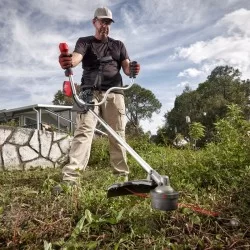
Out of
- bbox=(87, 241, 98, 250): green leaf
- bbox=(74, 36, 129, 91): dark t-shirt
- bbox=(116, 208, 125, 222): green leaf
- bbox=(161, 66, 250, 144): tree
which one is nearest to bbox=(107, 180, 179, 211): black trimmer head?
bbox=(116, 208, 125, 222): green leaf

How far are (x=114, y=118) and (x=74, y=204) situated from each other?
74.9 inches

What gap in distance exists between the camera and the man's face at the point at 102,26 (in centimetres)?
405

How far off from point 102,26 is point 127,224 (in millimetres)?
2545

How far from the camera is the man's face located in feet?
13.3

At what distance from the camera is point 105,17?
396 cm

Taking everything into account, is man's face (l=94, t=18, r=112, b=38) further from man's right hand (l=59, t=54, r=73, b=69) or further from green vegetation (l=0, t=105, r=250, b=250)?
green vegetation (l=0, t=105, r=250, b=250)

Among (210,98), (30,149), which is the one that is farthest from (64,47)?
(210,98)

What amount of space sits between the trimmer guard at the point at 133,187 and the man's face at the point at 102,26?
91.1 inches

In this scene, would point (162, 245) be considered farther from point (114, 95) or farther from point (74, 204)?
point (114, 95)

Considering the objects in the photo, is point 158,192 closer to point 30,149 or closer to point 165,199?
point 165,199

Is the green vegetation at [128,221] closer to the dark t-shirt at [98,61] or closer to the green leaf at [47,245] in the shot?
the green leaf at [47,245]

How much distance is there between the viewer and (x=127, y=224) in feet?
7.72

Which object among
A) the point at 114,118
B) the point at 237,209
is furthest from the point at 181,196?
the point at 114,118

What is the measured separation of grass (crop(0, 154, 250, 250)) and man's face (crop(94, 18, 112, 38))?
213cm
